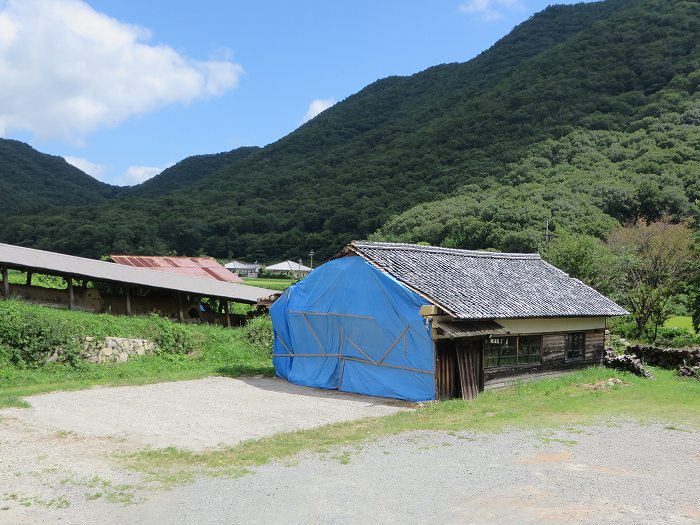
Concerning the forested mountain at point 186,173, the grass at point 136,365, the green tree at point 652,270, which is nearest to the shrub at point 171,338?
the grass at point 136,365

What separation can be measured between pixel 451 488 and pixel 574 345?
13785mm

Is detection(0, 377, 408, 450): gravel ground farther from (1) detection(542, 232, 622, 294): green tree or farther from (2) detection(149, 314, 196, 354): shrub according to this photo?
(1) detection(542, 232, 622, 294): green tree

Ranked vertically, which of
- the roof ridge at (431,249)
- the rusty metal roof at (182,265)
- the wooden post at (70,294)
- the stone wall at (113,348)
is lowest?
the stone wall at (113,348)

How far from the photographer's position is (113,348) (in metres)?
20.7

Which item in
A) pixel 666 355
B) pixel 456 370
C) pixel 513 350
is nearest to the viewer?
pixel 456 370

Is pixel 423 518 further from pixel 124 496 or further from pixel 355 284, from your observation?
pixel 355 284

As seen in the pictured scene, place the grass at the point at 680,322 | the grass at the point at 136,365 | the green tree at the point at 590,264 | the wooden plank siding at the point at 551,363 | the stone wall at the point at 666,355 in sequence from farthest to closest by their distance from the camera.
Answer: the grass at the point at 680,322
the green tree at the point at 590,264
the stone wall at the point at 666,355
the wooden plank siding at the point at 551,363
the grass at the point at 136,365

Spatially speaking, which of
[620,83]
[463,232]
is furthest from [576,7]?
[463,232]

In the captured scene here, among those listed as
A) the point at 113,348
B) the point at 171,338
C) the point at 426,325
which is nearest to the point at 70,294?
the point at 113,348

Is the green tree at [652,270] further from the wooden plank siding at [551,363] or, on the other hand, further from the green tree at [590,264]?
the wooden plank siding at [551,363]

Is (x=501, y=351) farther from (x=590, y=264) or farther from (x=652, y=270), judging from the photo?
(x=652, y=270)

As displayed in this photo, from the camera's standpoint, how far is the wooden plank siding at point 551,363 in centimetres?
1831

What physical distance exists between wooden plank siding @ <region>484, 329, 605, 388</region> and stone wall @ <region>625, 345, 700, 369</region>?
329cm

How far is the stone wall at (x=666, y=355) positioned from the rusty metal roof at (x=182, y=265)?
20.6 m
